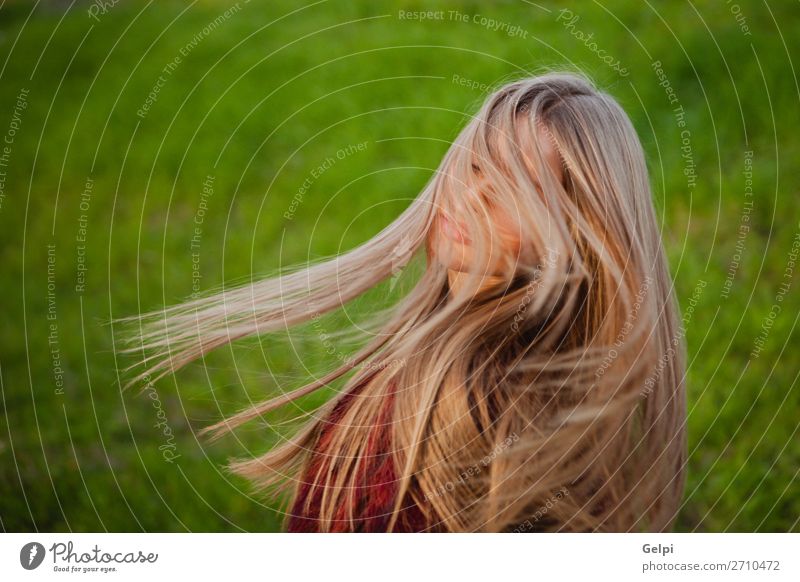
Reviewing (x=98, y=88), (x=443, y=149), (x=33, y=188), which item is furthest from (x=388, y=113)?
(x=33, y=188)

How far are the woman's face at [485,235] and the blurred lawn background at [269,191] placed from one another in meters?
0.40

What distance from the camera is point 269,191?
86.7 inches

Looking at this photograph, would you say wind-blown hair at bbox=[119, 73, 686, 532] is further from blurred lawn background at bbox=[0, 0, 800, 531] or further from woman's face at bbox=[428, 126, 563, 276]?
blurred lawn background at bbox=[0, 0, 800, 531]

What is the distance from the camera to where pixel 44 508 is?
4.74ft

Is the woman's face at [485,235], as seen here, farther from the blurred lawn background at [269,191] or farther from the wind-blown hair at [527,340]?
the blurred lawn background at [269,191]

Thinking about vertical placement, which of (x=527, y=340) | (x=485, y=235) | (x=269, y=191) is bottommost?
(x=527, y=340)

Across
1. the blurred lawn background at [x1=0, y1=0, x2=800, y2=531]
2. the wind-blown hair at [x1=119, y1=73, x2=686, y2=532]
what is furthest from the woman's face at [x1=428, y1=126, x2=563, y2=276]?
the blurred lawn background at [x1=0, y1=0, x2=800, y2=531]

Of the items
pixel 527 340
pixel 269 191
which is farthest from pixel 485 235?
pixel 269 191

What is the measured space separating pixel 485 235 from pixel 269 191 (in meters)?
1.32

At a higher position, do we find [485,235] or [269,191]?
[269,191]

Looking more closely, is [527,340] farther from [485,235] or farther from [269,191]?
[269,191]

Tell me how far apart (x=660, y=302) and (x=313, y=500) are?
0.55 metres

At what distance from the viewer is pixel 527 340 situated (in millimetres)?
1014

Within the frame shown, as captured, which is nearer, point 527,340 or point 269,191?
point 527,340
